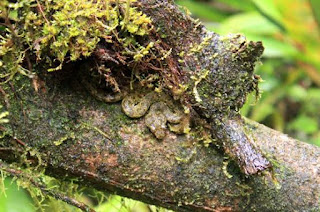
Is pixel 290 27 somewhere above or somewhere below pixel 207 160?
below

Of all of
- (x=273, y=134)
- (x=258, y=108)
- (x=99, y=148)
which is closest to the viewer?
(x=99, y=148)

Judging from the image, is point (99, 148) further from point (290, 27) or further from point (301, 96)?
point (301, 96)

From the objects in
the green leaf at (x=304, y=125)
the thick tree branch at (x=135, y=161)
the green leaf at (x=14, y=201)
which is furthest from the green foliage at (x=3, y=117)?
the green leaf at (x=304, y=125)

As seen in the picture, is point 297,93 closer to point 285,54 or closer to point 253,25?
point 285,54

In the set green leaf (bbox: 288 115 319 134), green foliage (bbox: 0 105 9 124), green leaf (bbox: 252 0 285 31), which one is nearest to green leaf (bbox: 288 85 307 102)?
green leaf (bbox: 288 115 319 134)

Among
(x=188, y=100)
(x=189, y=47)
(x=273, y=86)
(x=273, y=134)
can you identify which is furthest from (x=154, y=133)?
(x=273, y=86)

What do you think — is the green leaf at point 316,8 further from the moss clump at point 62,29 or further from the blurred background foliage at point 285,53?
the moss clump at point 62,29
